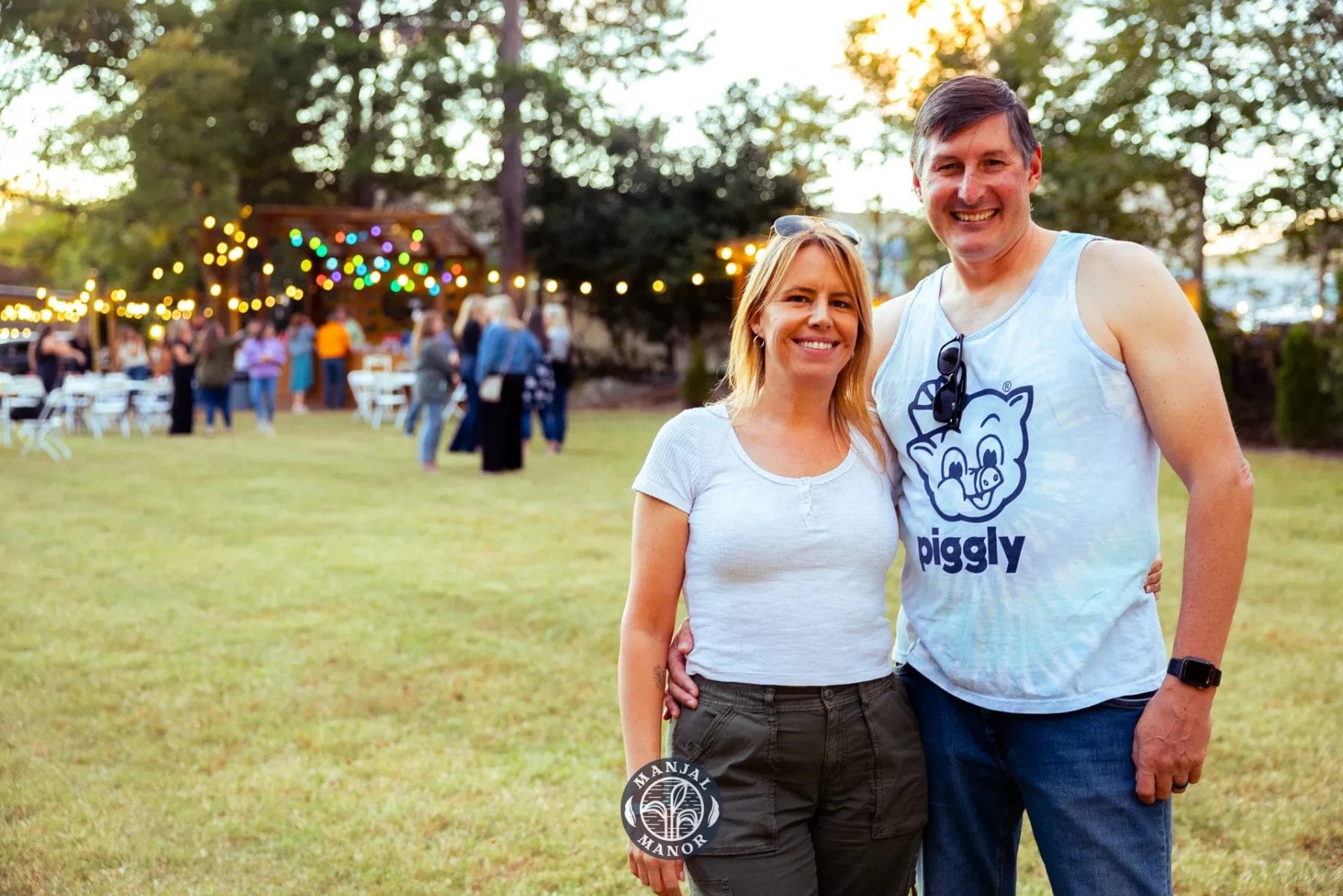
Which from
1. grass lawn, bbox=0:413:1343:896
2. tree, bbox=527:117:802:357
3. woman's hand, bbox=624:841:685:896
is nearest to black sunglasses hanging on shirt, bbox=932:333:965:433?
woman's hand, bbox=624:841:685:896

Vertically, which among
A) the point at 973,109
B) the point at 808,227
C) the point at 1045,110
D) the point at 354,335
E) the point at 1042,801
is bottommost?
the point at 1042,801

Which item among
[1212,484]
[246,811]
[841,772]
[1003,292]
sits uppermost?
[1003,292]

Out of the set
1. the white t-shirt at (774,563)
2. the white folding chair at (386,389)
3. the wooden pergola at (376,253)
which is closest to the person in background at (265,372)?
the white folding chair at (386,389)

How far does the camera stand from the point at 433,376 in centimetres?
1348

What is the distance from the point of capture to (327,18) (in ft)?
85.8

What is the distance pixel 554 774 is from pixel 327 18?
81.4 ft

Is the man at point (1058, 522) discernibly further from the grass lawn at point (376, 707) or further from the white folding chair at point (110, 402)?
the white folding chair at point (110, 402)

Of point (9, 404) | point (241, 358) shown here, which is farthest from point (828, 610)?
point (241, 358)

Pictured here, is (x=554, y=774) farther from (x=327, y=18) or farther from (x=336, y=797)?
(x=327, y=18)

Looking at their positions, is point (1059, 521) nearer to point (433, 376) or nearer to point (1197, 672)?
point (1197, 672)

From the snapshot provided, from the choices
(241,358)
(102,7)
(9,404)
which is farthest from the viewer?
(102,7)

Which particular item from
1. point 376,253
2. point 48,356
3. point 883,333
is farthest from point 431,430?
point 376,253

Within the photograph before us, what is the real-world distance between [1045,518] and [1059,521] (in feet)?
0.07

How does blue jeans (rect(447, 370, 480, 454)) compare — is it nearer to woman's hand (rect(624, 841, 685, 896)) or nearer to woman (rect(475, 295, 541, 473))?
woman (rect(475, 295, 541, 473))
